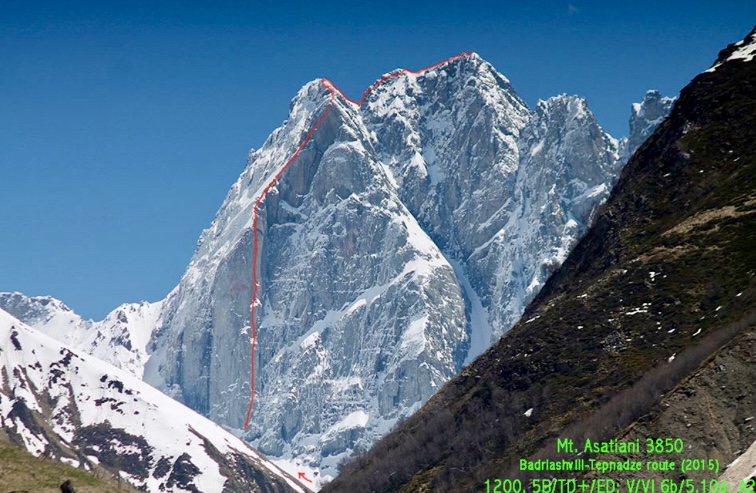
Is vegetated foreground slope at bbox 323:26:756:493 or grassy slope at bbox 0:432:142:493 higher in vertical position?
vegetated foreground slope at bbox 323:26:756:493

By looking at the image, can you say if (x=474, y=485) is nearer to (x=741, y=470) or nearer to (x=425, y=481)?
(x=425, y=481)

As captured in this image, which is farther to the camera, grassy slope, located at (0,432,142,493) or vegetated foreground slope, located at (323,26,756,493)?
vegetated foreground slope, located at (323,26,756,493)

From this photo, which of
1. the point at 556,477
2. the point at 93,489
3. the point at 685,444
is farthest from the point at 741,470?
the point at 93,489

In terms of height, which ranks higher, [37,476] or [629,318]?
[629,318]

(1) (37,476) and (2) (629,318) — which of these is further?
(2) (629,318)

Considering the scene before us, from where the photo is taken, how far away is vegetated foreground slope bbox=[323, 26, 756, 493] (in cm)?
10775

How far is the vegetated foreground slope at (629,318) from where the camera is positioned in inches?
4242

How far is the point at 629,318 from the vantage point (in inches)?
4808

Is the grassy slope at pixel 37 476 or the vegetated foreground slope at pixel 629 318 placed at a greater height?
the vegetated foreground slope at pixel 629 318

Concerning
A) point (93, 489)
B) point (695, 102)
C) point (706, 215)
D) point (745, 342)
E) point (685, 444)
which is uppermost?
point (695, 102)

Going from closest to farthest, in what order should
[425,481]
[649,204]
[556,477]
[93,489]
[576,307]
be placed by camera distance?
[93,489] < [556,477] < [425,481] < [576,307] < [649,204]

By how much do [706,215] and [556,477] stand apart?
1831 inches

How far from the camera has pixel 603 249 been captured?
488ft

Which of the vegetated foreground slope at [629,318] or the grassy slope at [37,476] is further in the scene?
the vegetated foreground slope at [629,318]
